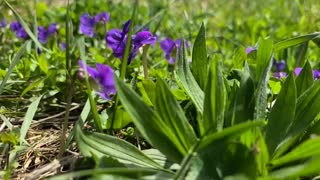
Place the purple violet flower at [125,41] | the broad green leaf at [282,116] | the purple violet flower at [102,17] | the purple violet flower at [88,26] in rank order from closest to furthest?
1. the broad green leaf at [282,116]
2. the purple violet flower at [125,41]
3. the purple violet flower at [102,17]
4. the purple violet flower at [88,26]

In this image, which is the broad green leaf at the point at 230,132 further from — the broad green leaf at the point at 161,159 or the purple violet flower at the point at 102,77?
the purple violet flower at the point at 102,77

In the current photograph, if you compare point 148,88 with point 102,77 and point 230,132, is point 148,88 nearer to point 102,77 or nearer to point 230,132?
point 102,77

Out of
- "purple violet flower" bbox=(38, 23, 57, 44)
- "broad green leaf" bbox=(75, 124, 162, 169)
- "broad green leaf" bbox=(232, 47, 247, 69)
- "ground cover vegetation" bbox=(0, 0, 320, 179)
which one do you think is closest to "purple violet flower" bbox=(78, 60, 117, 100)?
"ground cover vegetation" bbox=(0, 0, 320, 179)

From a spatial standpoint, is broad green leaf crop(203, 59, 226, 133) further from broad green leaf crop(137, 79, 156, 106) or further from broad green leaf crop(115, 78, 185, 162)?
broad green leaf crop(137, 79, 156, 106)

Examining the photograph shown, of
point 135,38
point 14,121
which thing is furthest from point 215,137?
point 14,121

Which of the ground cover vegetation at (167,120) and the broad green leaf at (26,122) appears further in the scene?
the broad green leaf at (26,122)

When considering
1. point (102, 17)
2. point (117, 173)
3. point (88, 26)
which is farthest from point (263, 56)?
point (88, 26)

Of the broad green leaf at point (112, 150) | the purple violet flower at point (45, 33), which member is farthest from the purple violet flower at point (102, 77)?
the purple violet flower at point (45, 33)
